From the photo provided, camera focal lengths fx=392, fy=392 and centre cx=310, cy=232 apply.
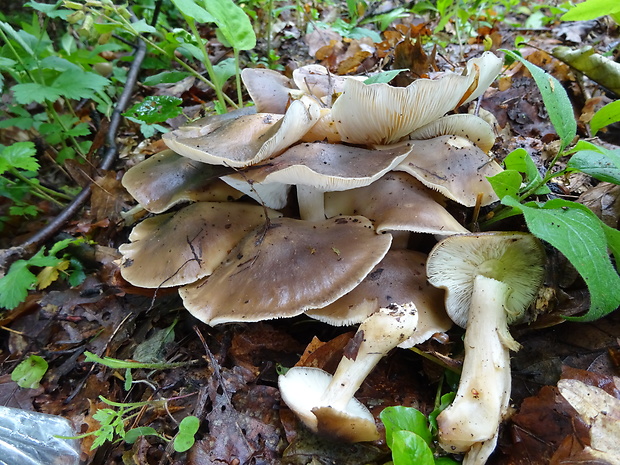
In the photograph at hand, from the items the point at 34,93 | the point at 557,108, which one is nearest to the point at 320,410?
the point at 557,108

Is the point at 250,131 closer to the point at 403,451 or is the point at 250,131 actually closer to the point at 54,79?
the point at 403,451

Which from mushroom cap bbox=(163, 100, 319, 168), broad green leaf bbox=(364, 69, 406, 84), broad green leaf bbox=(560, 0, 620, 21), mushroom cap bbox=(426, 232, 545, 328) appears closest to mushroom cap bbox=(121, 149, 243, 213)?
mushroom cap bbox=(163, 100, 319, 168)

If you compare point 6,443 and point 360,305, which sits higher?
point 360,305

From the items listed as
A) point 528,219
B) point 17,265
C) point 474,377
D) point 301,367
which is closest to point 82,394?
point 17,265

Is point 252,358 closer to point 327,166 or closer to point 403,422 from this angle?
point 403,422

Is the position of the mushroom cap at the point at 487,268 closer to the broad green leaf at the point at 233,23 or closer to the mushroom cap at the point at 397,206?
the mushroom cap at the point at 397,206

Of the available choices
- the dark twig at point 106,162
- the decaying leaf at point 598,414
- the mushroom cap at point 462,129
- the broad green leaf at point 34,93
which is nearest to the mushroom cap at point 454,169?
the mushroom cap at point 462,129
